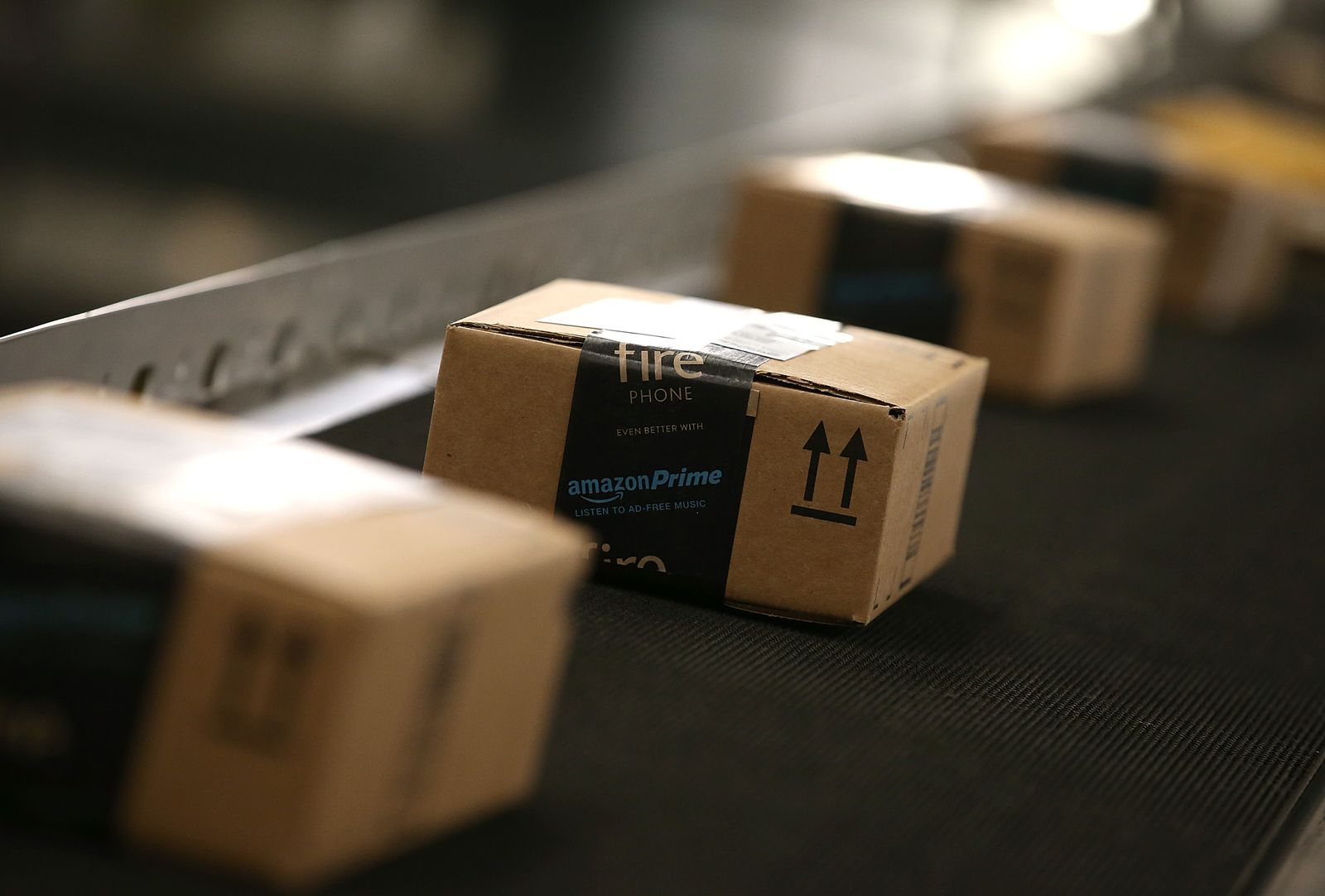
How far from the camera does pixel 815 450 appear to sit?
4.94 ft

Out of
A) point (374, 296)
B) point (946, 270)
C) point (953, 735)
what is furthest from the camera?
point (946, 270)

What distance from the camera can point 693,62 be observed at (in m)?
3.80

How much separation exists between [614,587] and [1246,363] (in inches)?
86.5

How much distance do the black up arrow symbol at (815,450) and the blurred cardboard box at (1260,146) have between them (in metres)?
2.47

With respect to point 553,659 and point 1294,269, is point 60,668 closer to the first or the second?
point 553,659

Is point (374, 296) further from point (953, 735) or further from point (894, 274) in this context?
point (953, 735)

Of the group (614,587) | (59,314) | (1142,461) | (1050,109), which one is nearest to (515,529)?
(614,587)

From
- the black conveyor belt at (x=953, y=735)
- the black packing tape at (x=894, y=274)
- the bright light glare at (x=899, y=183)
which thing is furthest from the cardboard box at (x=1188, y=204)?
the black conveyor belt at (x=953, y=735)

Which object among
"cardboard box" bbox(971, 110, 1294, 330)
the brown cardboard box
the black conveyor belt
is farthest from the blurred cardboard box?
the black conveyor belt

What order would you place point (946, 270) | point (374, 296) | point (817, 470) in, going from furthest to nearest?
point (946, 270)
point (374, 296)
point (817, 470)

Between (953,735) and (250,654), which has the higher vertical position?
(250,654)

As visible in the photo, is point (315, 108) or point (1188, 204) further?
point (1188, 204)

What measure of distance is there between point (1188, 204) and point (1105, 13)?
3.32 meters

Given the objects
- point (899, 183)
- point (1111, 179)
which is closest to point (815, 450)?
point (899, 183)
